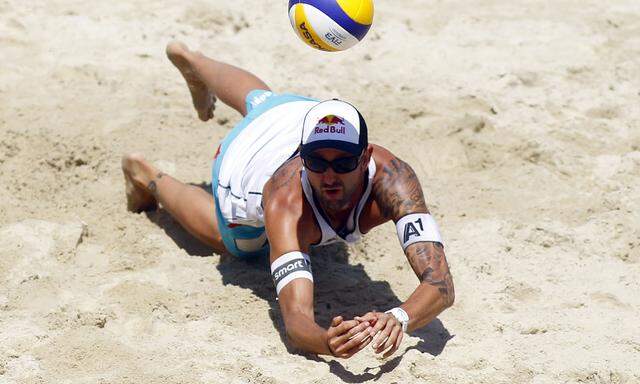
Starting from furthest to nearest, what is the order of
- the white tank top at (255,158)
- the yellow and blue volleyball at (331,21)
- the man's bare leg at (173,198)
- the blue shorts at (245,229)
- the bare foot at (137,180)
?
the bare foot at (137,180), the man's bare leg at (173,198), the blue shorts at (245,229), the white tank top at (255,158), the yellow and blue volleyball at (331,21)

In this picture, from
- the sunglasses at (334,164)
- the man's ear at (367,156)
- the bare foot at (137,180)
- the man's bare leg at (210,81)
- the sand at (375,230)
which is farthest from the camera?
the man's bare leg at (210,81)

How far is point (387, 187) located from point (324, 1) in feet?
3.07

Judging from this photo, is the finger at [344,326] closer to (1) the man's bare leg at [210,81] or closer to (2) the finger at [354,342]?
(2) the finger at [354,342]

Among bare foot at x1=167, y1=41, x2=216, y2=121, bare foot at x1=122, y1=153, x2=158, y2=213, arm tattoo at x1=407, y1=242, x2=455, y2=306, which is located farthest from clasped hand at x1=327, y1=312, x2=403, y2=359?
bare foot at x1=167, y1=41, x2=216, y2=121

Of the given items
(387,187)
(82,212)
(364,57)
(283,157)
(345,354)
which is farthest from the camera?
(364,57)

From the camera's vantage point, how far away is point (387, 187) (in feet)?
16.4

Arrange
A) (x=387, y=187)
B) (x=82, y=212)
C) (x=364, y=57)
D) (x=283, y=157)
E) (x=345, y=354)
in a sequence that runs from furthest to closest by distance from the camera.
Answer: (x=364, y=57) → (x=82, y=212) → (x=283, y=157) → (x=387, y=187) → (x=345, y=354)

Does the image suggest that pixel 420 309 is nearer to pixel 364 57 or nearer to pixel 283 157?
pixel 283 157

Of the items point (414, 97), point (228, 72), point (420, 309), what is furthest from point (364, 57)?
point (420, 309)

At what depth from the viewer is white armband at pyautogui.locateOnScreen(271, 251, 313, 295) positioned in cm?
472

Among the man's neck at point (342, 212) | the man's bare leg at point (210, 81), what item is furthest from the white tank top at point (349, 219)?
the man's bare leg at point (210, 81)

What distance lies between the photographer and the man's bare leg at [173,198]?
5.86 meters

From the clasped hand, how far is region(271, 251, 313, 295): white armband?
41 centimetres

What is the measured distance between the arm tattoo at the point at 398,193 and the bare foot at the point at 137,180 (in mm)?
1702
